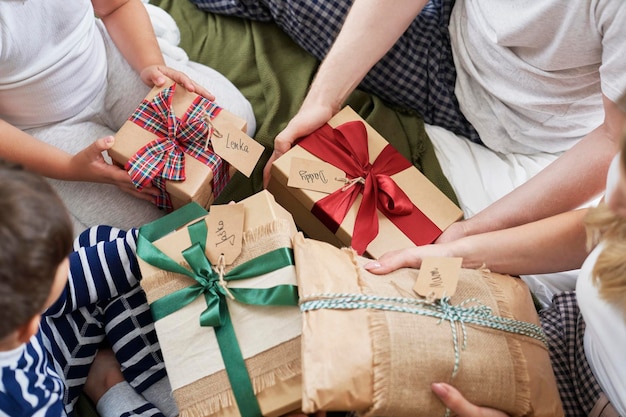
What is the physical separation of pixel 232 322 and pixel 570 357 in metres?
0.58

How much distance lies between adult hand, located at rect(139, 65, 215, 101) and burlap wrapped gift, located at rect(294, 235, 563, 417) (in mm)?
439

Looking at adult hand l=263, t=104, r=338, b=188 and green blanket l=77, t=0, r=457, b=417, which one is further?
green blanket l=77, t=0, r=457, b=417

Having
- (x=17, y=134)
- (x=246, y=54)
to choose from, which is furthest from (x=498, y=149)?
(x=17, y=134)

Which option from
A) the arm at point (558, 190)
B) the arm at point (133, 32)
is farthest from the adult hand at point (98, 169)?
the arm at point (558, 190)

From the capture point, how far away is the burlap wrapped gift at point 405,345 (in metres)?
0.79

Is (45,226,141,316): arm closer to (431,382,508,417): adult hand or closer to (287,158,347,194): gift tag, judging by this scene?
(287,158,347,194): gift tag

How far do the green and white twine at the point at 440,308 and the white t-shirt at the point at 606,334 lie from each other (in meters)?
0.09

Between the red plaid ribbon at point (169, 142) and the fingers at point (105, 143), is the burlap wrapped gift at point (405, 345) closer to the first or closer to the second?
the red plaid ribbon at point (169, 142)

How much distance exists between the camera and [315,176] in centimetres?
112

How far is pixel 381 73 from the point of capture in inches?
55.4

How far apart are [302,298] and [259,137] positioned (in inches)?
24.9

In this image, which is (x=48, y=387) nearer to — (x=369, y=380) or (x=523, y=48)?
(x=369, y=380)

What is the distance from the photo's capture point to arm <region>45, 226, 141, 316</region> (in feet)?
3.52

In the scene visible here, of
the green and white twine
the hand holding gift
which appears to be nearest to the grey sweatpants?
the hand holding gift
